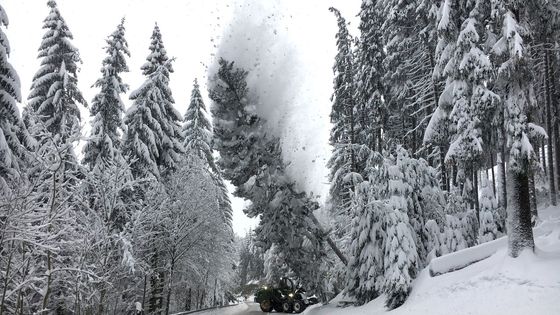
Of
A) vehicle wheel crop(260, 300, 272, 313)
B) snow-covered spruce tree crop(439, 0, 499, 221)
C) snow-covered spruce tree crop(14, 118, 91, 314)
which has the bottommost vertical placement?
vehicle wheel crop(260, 300, 272, 313)

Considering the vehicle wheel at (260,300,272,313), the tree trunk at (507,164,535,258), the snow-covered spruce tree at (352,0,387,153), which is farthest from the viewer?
the snow-covered spruce tree at (352,0,387,153)

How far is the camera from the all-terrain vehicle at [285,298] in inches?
859

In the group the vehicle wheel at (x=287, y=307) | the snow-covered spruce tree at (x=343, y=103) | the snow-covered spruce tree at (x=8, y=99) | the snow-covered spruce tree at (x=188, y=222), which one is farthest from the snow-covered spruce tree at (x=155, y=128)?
the snow-covered spruce tree at (x=343, y=103)

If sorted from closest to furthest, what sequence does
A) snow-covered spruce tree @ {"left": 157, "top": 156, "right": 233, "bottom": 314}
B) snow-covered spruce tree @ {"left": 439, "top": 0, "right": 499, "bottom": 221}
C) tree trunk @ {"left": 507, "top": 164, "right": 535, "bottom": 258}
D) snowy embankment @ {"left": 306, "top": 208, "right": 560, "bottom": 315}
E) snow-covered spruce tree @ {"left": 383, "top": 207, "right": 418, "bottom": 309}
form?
snowy embankment @ {"left": 306, "top": 208, "right": 560, "bottom": 315} < tree trunk @ {"left": 507, "top": 164, "right": 535, "bottom": 258} < snow-covered spruce tree @ {"left": 439, "top": 0, "right": 499, "bottom": 221} < snow-covered spruce tree @ {"left": 383, "top": 207, "right": 418, "bottom": 309} < snow-covered spruce tree @ {"left": 157, "top": 156, "right": 233, "bottom": 314}

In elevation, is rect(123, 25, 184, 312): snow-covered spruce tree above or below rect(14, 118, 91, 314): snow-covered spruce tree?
above

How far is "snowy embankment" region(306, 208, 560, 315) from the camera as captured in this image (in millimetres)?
10312

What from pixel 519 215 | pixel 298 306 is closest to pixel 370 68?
pixel 298 306

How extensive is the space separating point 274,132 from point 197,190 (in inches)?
291

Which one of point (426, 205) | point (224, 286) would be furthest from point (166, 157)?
point (224, 286)

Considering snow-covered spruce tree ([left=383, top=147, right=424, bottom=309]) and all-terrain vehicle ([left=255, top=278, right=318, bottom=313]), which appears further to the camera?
all-terrain vehicle ([left=255, top=278, right=318, bottom=313])

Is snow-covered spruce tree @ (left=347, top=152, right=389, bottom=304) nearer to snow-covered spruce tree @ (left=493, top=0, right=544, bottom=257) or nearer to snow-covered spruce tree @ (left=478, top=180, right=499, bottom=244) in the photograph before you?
snow-covered spruce tree @ (left=478, top=180, right=499, bottom=244)

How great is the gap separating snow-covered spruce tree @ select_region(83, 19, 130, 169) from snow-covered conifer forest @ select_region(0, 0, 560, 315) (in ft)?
0.31

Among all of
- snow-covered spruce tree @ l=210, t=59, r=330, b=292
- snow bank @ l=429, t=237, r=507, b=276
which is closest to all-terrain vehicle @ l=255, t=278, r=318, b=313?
snow-covered spruce tree @ l=210, t=59, r=330, b=292

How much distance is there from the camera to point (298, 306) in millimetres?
21625
